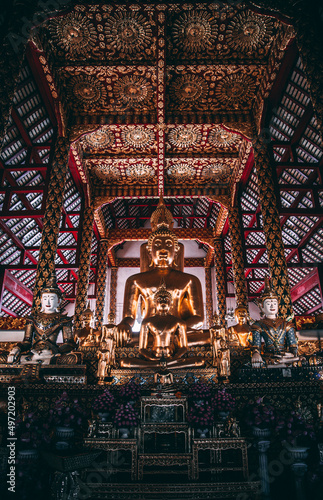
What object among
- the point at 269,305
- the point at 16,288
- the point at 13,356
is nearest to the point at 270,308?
the point at 269,305

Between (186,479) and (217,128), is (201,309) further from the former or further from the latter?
(217,128)

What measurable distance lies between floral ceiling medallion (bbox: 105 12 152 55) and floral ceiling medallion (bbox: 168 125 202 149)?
225cm

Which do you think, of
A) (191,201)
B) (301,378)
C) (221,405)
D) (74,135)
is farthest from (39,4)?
(191,201)

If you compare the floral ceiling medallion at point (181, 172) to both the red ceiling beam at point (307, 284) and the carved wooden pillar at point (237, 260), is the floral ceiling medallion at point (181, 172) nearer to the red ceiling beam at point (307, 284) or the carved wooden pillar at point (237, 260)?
the carved wooden pillar at point (237, 260)

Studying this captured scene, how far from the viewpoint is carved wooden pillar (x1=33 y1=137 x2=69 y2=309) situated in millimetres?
6183

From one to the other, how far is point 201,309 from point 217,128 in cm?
541

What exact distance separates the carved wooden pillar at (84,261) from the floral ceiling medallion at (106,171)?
1.08 meters

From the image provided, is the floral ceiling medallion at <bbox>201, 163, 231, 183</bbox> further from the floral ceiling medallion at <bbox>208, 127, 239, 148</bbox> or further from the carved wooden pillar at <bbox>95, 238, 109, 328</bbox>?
the carved wooden pillar at <bbox>95, 238, 109, 328</bbox>

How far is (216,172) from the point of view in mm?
10398

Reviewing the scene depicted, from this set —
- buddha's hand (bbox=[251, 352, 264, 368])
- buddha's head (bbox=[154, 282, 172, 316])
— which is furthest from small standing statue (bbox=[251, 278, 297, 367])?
buddha's head (bbox=[154, 282, 172, 316])

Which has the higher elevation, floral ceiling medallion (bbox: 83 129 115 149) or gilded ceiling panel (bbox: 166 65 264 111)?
gilded ceiling panel (bbox: 166 65 264 111)

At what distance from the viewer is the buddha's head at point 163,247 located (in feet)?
18.2

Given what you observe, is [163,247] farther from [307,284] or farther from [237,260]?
[307,284]

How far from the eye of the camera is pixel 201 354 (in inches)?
170
